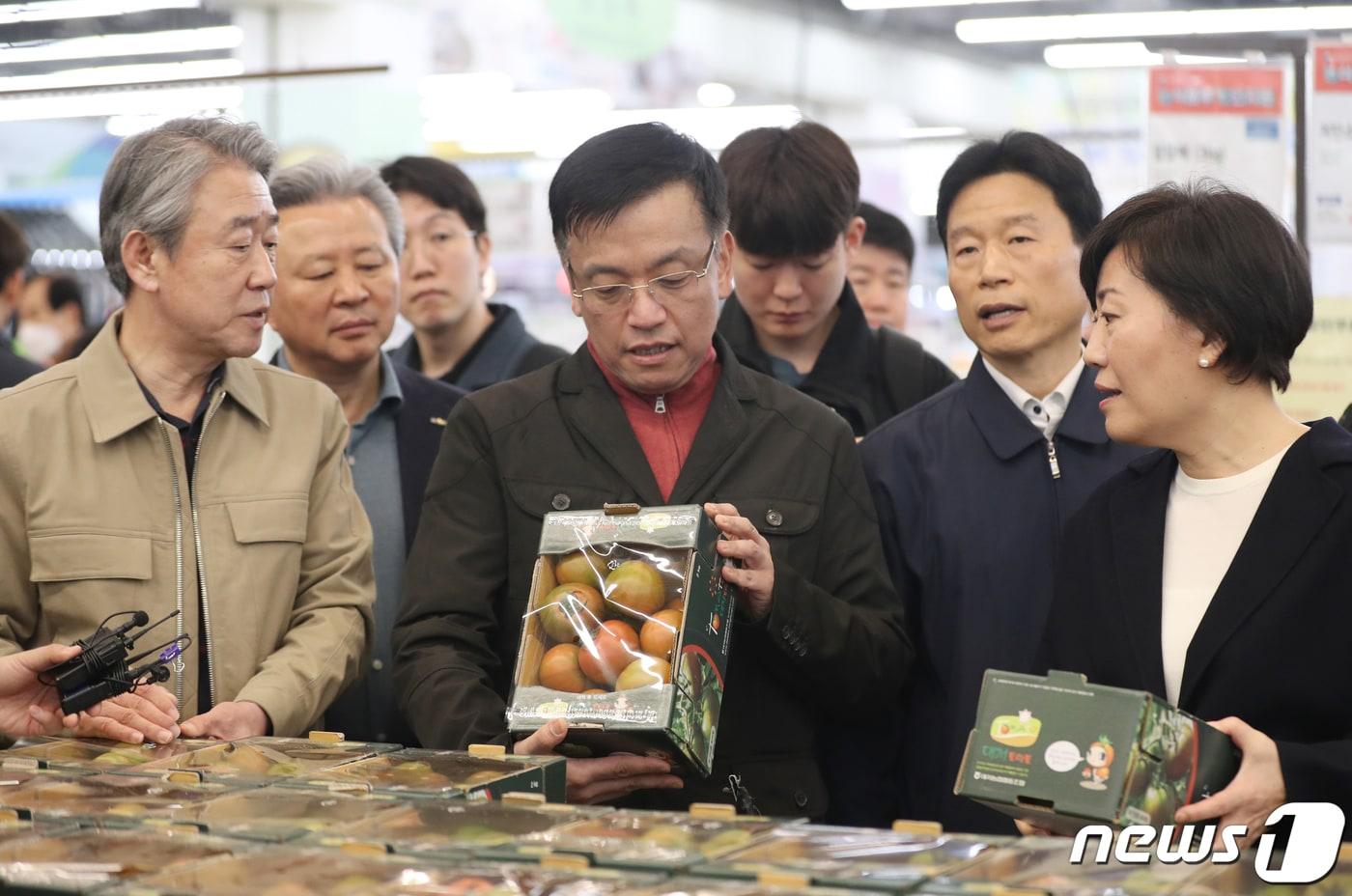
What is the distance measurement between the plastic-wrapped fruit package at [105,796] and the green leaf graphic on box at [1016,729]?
3.22ft

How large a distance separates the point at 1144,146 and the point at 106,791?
410cm

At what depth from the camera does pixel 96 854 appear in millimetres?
1689

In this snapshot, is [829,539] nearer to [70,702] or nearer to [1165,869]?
[1165,869]

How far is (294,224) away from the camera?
338cm

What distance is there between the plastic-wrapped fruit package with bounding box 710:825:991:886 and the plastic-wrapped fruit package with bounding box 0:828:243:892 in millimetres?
579

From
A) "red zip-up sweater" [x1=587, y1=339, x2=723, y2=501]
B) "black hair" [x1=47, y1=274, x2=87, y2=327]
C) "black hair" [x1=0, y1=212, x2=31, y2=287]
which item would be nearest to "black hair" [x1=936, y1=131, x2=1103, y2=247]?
"red zip-up sweater" [x1=587, y1=339, x2=723, y2=501]

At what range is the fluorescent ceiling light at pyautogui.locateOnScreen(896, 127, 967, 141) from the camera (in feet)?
25.5

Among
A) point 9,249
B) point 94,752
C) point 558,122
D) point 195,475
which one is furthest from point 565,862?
point 558,122

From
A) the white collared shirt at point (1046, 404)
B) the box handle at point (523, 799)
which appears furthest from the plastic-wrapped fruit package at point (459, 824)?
the white collared shirt at point (1046, 404)

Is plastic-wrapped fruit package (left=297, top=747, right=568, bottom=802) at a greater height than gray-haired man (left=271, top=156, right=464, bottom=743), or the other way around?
gray-haired man (left=271, top=156, right=464, bottom=743)

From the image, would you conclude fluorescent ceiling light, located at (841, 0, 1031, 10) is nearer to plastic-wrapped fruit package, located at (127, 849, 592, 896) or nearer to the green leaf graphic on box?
the green leaf graphic on box

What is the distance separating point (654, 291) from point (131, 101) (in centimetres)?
680

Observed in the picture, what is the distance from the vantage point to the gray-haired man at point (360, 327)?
10.6 feet

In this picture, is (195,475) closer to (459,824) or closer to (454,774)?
(454,774)
